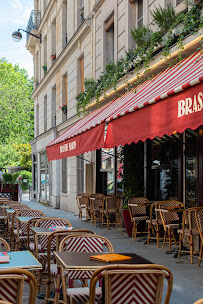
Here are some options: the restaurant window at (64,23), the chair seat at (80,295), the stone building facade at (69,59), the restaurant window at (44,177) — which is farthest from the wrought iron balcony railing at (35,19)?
the chair seat at (80,295)

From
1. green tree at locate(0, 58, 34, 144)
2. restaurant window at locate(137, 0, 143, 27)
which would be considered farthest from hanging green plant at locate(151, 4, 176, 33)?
green tree at locate(0, 58, 34, 144)

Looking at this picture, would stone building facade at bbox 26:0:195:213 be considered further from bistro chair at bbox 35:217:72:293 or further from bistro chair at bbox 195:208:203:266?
bistro chair at bbox 35:217:72:293

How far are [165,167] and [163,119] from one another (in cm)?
487

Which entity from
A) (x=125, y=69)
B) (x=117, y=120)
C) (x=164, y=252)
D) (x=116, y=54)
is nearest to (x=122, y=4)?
(x=116, y=54)

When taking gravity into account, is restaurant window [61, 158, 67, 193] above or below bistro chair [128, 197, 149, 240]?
above

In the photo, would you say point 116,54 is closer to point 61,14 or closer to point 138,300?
A: point 61,14

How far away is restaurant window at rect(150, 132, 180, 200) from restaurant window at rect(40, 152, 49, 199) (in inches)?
555

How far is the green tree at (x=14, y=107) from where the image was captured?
4791 centimetres

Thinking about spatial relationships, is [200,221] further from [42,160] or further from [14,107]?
[14,107]

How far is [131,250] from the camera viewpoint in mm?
8953

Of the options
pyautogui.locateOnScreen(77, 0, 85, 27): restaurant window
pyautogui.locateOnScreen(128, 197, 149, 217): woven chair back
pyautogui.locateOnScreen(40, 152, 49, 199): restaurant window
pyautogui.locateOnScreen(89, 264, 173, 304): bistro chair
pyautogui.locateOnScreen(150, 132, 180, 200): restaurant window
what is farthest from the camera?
pyautogui.locateOnScreen(40, 152, 49, 199): restaurant window

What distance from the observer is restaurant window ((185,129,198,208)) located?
8992mm

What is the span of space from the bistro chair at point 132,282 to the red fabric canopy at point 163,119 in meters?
2.26

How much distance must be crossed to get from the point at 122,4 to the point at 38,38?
15715 mm
